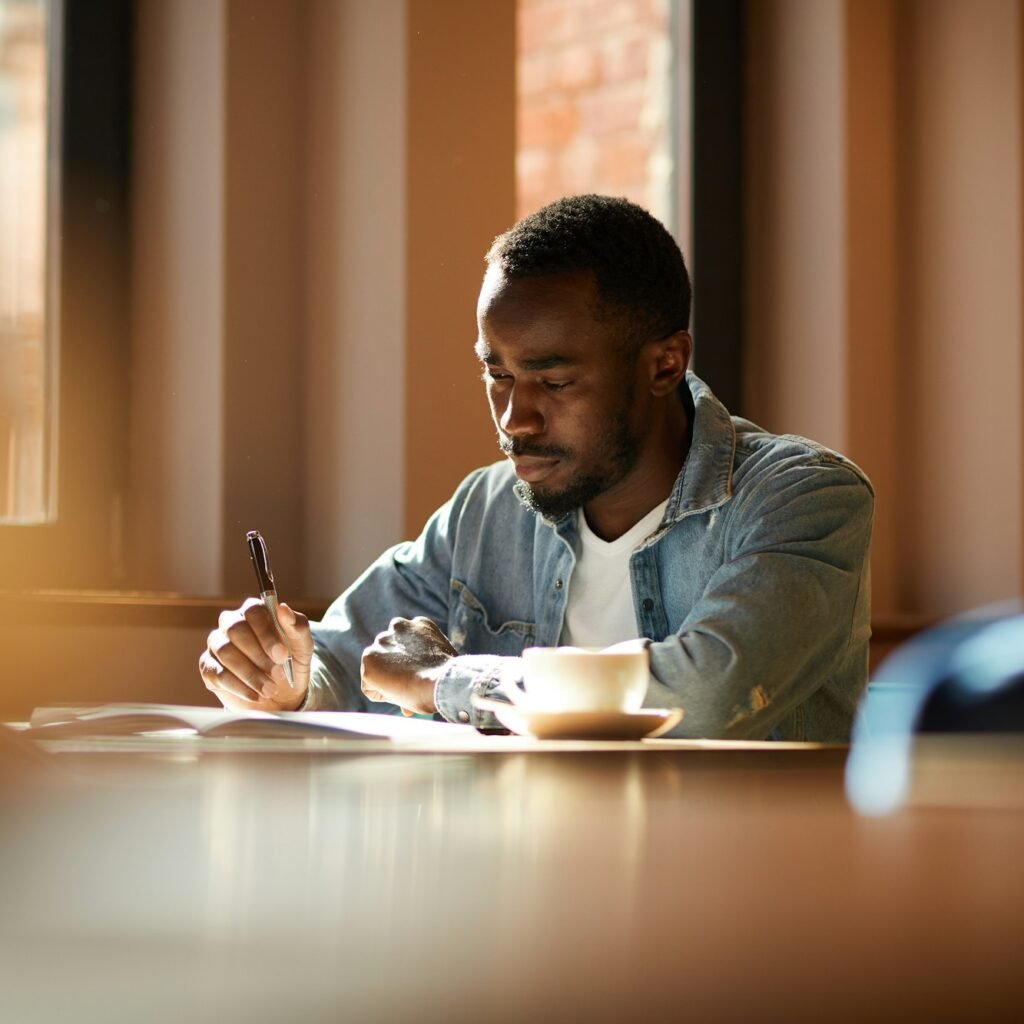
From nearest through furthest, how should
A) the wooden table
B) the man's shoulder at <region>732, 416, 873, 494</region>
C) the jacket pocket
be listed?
the wooden table → the man's shoulder at <region>732, 416, 873, 494</region> → the jacket pocket

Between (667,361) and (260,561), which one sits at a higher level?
(667,361)

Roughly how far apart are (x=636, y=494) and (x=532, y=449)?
0.17m

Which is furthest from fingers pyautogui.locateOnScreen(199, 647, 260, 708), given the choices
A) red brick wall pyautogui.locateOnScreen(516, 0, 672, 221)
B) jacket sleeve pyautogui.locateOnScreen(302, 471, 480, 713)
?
red brick wall pyautogui.locateOnScreen(516, 0, 672, 221)

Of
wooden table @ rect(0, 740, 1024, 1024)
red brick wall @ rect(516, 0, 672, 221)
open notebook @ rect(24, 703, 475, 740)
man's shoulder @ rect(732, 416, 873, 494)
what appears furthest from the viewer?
red brick wall @ rect(516, 0, 672, 221)

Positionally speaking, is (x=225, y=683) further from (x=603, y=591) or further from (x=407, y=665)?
(x=603, y=591)

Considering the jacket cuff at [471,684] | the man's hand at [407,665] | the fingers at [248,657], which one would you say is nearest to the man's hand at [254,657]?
the fingers at [248,657]

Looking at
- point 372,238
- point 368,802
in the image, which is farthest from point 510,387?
point 368,802

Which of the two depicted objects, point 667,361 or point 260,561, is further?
point 667,361

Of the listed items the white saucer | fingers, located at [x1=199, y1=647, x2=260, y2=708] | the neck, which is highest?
the neck

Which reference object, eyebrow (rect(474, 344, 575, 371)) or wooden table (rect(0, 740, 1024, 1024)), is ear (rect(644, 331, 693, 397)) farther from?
wooden table (rect(0, 740, 1024, 1024))

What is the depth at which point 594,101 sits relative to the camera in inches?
115

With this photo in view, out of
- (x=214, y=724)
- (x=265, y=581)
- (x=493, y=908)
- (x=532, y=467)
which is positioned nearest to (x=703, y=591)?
(x=532, y=467)

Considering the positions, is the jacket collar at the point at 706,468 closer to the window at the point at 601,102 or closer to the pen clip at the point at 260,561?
the pen clip at the point at 260,561

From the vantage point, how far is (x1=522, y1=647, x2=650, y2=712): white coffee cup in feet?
3.40
